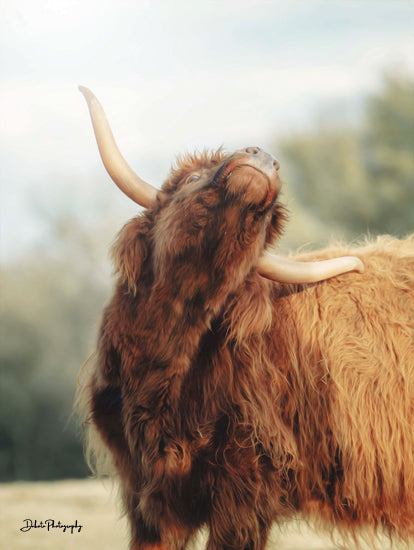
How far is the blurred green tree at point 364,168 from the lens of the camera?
1423cm

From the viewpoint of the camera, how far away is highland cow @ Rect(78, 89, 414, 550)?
272 cm

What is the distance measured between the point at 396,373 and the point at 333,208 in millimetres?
11533

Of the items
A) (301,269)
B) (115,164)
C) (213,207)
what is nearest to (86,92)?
(115,164)

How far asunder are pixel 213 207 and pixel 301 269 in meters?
0.68

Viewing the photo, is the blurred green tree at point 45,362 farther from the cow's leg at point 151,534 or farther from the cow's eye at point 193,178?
the cow's eye at point 193,178

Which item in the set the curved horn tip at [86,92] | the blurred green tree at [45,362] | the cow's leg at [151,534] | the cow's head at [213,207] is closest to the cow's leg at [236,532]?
Result: the cow's leg at [151,534]

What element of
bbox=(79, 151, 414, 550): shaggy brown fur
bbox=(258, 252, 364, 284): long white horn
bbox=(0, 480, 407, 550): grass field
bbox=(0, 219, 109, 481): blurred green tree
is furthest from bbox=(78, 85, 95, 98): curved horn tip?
bbox=(0, 219, 109, 481): blurred green tree

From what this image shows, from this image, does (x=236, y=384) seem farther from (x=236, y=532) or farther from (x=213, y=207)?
(x=213, y=207)

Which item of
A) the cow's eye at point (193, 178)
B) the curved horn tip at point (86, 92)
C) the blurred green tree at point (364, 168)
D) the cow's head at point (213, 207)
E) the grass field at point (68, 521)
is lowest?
Result: the grass field at point (68, 521)

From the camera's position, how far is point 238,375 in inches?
111

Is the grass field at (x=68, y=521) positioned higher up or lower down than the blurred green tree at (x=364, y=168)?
lower down

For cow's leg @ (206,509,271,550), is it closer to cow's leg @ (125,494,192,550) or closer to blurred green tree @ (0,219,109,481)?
cow's leg @ (125,494,192,550)

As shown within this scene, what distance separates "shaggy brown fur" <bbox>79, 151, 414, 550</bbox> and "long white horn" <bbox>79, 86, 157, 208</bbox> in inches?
3.3

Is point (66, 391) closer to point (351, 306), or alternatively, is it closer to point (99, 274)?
point (99, 274)
